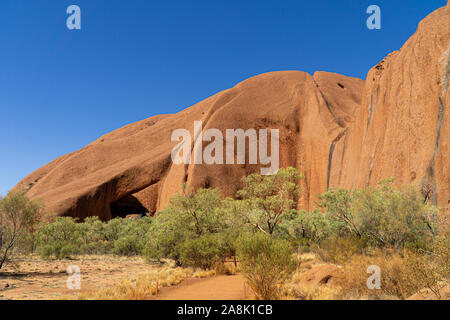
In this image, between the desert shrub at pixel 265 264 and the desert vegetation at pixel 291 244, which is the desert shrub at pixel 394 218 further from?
the desert shrub at pixel 265 264

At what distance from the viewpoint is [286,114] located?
46875 mm

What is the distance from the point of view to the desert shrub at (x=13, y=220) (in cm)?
1454

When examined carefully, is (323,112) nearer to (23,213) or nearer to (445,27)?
(445,27)

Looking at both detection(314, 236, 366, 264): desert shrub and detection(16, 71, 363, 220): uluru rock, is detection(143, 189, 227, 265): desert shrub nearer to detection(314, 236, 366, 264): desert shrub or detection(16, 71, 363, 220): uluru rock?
detection(314, 236, 366, 264): desert shrub

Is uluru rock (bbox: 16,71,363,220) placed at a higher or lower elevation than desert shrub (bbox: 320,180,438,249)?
higher

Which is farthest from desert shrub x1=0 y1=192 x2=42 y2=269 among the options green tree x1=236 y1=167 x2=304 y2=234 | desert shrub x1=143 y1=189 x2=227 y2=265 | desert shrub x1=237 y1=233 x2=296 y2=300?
desert shrub x1=237 y1=233 x2=296 y2=300

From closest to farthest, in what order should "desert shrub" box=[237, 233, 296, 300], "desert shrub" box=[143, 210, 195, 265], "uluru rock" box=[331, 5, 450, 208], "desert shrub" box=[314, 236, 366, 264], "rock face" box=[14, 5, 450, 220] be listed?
"desert shrub" box=[237, 233, 296, 300] → "desert shrub" box=[314, 236, 366, 264] → "desert shrub" box=[143, 210, 195, 265] → "uluru rock" box=[331, 5, 450, 208] → "rock face" box=[14, 5, 450, 220]

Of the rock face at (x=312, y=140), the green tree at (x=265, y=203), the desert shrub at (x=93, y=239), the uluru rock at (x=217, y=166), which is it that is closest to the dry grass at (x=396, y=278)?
the green tree at (x=265, y=203)

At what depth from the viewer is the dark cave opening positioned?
46.6m

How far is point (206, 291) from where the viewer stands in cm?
852

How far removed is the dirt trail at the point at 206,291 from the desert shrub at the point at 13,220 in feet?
35.4

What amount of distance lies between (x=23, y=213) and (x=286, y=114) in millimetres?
40458

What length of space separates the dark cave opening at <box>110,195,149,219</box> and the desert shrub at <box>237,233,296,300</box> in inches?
1606

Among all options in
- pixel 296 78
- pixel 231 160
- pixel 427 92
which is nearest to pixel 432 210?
pixel 427 92
